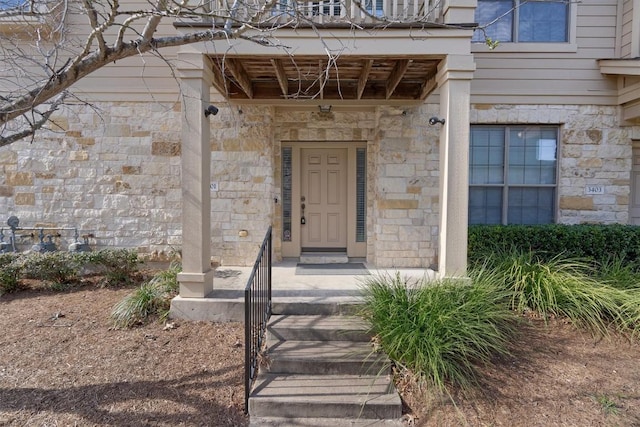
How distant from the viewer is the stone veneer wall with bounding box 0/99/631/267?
5535mm

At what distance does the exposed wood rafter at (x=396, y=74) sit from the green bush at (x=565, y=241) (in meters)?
2.20

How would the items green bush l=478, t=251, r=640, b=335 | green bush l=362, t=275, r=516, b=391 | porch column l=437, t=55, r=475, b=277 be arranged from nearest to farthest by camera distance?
green bush l=362, t=275, r=516, b=391 → green bush l=478, t=251, r=640, b=335 → porch column l=437, t=55, r=475, b=277

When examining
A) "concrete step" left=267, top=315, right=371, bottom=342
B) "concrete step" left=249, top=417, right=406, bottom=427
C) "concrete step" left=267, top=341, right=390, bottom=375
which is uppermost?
"concrete step" left=267, top=315, right=371, bottom=342

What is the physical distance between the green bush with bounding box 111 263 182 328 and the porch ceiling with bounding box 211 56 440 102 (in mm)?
2353

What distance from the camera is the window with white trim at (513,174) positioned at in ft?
Answer: 18.8

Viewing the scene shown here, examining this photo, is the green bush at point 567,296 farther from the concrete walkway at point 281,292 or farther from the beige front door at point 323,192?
the beige front door at point 323,192

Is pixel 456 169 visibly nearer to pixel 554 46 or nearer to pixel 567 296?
pixel 567 296

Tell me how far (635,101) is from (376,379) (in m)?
5.46

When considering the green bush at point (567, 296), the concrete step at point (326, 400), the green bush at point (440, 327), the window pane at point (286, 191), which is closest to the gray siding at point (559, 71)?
the green bush at point (567, 296)

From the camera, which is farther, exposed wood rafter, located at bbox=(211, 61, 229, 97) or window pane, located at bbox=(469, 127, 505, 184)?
window pane, located at bbox=(469, 127, 505, 184)

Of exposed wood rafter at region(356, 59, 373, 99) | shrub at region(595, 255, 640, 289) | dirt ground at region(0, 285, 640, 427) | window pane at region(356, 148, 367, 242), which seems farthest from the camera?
window pane at region(356, 148, 367, 242)

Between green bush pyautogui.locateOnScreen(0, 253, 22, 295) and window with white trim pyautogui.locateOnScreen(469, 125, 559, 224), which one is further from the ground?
window with white trim pyautogui.locateOnScreen(469, 125, 559, 224)

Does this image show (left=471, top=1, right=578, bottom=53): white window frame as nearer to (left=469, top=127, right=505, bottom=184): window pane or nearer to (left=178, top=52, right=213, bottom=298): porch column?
(left=469, top=127, right=505, bottom=184): window pane

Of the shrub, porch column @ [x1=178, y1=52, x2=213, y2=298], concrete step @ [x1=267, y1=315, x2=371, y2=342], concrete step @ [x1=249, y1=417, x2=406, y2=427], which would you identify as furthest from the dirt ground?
the shrub
